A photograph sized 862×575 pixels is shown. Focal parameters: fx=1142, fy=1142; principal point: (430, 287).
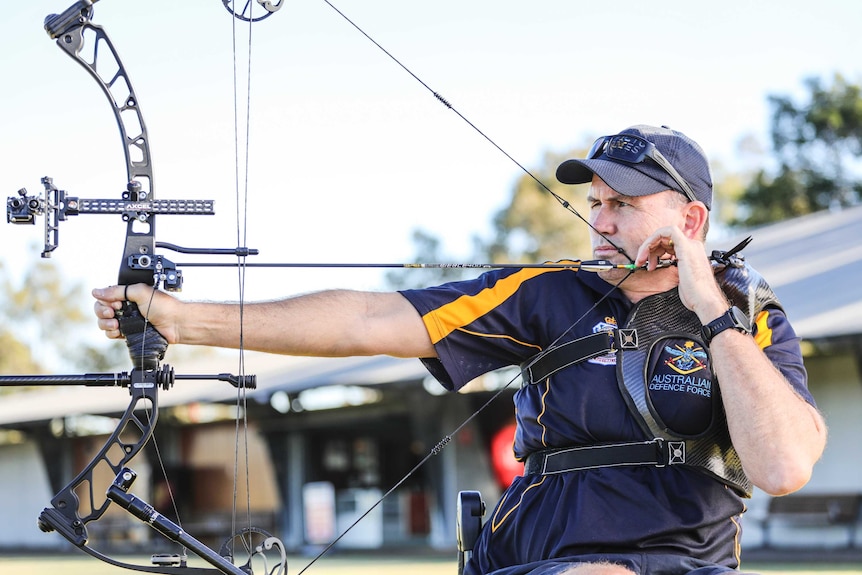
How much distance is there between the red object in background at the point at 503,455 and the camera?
56.5 ft

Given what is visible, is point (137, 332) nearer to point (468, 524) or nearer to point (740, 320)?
point (468, 524)

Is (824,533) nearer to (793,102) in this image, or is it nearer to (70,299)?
(793,102)

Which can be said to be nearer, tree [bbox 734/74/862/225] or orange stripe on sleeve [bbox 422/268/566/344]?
orange stripe on sleeve [bbox 422/268/566/344]

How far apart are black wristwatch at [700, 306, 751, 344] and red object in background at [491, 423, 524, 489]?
1406 cm

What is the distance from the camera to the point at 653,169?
349cm

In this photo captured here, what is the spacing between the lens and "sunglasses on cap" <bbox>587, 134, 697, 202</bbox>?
3488 mm

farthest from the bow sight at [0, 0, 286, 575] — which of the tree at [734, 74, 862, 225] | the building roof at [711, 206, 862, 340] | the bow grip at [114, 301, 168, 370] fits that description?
the tree at [734, 74, 862, 225]

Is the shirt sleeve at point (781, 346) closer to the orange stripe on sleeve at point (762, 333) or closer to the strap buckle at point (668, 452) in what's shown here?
the orange stripe on sleeve at point (762, 333)

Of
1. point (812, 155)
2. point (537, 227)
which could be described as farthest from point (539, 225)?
point (812, 155)

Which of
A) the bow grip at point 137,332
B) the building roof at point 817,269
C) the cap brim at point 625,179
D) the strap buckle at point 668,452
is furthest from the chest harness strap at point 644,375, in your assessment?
the building roof at point 817,269

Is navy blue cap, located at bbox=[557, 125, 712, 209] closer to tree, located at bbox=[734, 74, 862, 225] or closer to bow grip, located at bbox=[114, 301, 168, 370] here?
bow grip, located at bbox=[114, 301, 168, 370]

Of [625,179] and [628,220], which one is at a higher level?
[625,179]

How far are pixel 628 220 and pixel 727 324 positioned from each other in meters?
0.50

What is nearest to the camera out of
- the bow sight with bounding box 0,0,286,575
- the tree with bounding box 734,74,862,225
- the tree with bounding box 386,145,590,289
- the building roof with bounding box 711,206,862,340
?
the bow sight with bounding box 0,0,286,575
